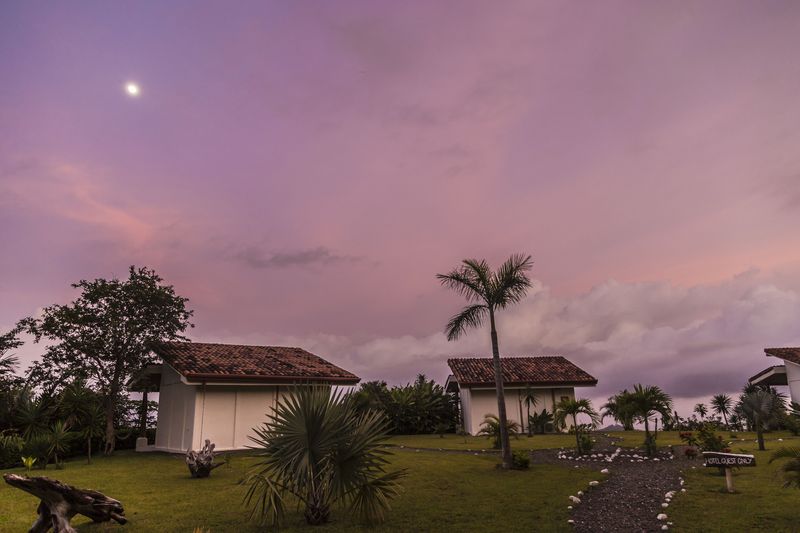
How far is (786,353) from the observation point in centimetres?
3266

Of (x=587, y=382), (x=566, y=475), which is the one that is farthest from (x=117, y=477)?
(x=587, y=382)

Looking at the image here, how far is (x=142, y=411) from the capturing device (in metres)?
30.0

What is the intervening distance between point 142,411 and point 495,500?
25.2 m

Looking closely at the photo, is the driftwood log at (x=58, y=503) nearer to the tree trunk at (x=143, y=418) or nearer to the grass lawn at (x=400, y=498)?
the grass lawn at (x=400, y=498)

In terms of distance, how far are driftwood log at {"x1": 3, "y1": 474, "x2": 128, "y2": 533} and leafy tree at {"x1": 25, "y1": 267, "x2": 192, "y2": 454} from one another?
59.8ft

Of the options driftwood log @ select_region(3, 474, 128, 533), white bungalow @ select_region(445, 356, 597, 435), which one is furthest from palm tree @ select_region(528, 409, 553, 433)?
driftwood log @ select_region(3, 474, 128, 533)

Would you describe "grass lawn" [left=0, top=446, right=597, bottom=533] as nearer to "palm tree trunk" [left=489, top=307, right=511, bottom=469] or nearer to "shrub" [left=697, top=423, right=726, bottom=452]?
"palm tree trunk" [left=489, top=307, right=511, bottom=469]

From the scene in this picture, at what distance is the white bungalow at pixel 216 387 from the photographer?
24.5 meters

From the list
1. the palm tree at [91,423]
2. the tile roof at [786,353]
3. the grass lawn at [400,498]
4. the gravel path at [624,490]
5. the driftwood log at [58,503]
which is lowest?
the gravel path at [624,490]

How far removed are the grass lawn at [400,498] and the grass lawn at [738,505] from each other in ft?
8.69

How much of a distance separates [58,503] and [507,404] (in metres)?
30.3

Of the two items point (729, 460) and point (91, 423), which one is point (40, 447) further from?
point (729, 460)

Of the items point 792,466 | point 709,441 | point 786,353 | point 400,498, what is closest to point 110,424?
point 400,498

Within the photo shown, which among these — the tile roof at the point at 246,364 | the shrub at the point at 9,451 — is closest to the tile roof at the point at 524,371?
the tile roof at the point at 246,364
